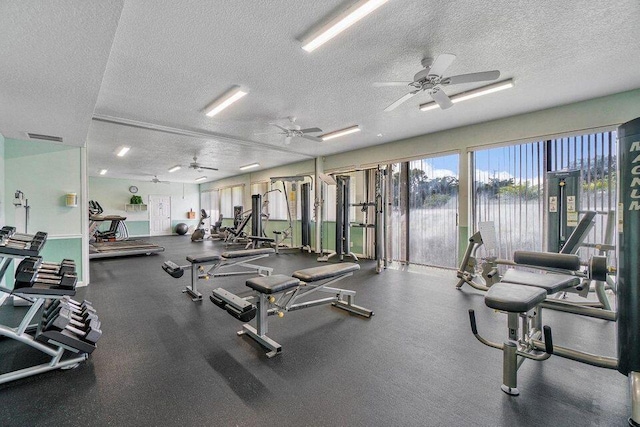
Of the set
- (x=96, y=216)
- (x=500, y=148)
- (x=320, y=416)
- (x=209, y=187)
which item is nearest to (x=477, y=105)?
(x=500, y=148)

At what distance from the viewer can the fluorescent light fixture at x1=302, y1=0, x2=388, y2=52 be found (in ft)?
6.56

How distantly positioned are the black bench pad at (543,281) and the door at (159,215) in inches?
544

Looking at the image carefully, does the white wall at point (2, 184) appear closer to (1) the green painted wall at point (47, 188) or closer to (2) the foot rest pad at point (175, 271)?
(1) the green painted wall at point (47, 188)

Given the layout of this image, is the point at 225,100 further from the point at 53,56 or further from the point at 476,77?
the point at 476,77

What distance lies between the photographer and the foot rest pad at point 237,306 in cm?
223

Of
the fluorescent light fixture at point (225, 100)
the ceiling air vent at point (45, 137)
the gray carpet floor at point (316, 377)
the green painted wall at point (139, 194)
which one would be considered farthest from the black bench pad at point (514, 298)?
the green painted wall at point (139, 194)

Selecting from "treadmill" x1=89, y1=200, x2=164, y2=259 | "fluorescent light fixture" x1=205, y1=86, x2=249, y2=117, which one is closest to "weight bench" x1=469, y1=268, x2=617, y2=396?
"fluorescent light fixture" x1=205, y1=86, x2=249, y2=117

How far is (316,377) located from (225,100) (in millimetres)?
3470

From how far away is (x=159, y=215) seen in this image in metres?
12.8

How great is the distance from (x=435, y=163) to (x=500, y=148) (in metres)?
1.20

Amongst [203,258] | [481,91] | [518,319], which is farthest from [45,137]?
[481,91]

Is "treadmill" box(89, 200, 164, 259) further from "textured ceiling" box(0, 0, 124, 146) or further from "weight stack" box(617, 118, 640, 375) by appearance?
"weight stack" box(617, 118, 640, 375)

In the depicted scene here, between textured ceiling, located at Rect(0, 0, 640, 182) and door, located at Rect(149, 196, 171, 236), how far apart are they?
875cm

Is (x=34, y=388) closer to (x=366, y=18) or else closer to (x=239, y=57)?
(x=239, y=57)
